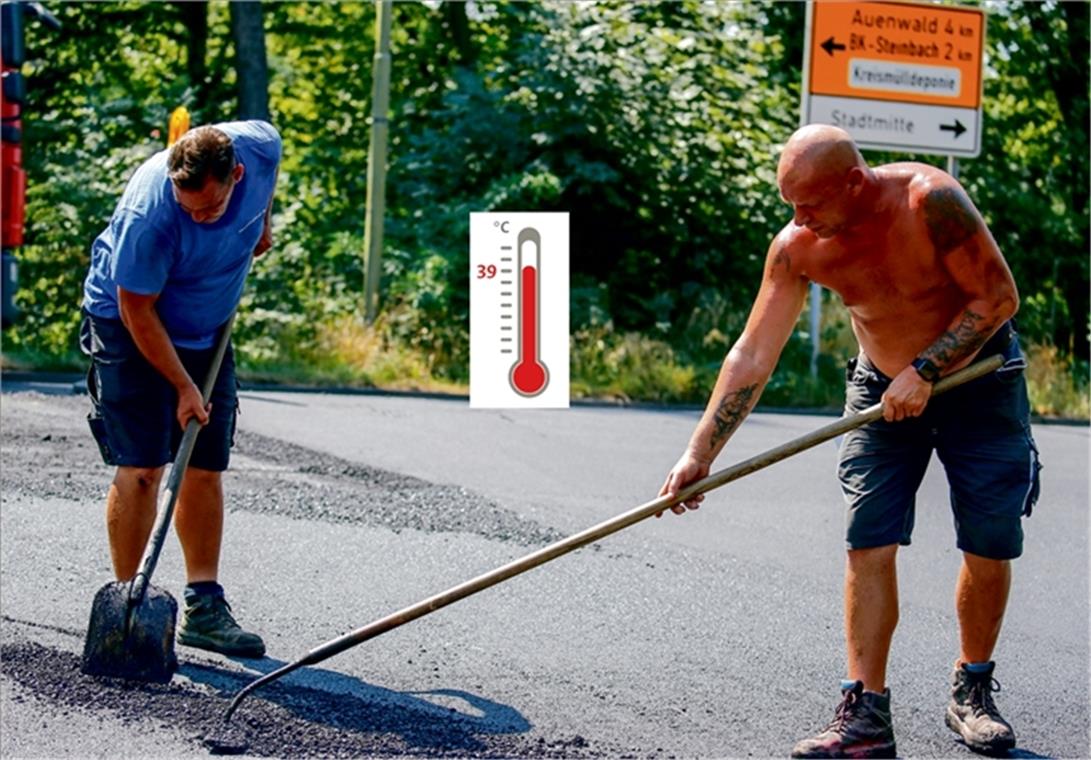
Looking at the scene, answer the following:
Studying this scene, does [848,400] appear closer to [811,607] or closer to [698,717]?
[698,717]

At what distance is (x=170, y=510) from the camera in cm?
488

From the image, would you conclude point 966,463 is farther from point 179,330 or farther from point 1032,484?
point 179,330

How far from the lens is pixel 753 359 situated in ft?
14.9

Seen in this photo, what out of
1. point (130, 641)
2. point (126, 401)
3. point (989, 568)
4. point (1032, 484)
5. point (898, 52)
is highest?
point (898, 52)

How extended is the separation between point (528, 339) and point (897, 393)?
323 inches

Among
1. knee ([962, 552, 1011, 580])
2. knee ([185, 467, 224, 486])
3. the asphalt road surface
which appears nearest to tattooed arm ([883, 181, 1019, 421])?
knee ([962, 552, 1011, 580])

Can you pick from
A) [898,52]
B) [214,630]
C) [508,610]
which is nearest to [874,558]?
[508,610]

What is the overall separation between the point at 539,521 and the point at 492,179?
27.2 feet

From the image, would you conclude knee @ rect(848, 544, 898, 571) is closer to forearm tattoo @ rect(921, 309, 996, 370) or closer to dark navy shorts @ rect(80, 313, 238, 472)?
forearm tattoo @ rect(921, 309, 996, 370)

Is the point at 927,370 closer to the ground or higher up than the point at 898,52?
closer to the ground

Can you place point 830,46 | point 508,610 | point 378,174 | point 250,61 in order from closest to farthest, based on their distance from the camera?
A: point 508,610
point 830,46
point 378,174
point 250,61

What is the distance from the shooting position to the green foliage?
14156 millimetres

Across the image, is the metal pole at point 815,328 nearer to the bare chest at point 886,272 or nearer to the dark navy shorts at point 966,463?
the dark navy shorts at point 966,463

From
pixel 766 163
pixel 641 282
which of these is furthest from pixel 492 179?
pixel 766 163
